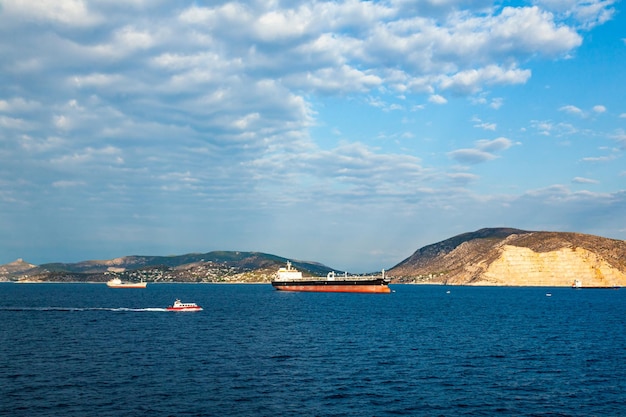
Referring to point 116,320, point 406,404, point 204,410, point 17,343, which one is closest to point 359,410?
point 406,404

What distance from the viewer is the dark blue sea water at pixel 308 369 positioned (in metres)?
45.8

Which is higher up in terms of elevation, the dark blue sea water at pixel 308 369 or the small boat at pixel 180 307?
the small boat at pixel 180 307

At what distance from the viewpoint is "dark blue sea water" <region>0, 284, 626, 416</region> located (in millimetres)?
45750

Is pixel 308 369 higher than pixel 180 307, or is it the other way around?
pixel 180 307

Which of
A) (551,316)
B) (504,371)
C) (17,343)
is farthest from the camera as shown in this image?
(551,316)

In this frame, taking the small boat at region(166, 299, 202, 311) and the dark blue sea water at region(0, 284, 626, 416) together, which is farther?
the small boat at region(166, 299, 202, 311)

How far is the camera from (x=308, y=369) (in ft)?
202

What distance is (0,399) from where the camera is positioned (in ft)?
152

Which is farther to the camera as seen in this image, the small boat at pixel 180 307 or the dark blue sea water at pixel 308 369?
the small boat at pixel 180 307

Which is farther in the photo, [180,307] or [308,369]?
[180,307]

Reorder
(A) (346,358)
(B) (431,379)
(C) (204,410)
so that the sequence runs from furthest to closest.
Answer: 1. (A) (346,358)
2. (B) (431,379)
3. (C) (204,410)

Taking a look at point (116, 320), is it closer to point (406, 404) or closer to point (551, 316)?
point (406, 404)

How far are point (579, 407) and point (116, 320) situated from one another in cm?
9579

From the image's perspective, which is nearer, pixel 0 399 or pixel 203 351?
pixel 0 399
